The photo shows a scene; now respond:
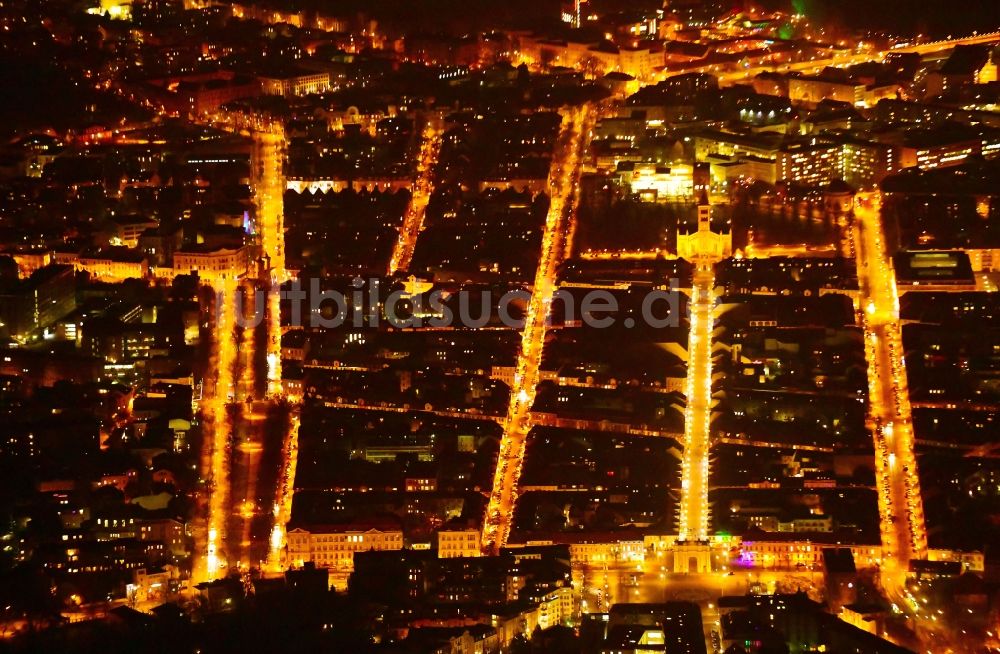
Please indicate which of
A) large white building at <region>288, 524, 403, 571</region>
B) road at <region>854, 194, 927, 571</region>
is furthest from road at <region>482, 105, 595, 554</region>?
road at <region>854, 194, 927, 571</region>

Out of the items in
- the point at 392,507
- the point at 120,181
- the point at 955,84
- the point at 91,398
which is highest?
the point at 955,84

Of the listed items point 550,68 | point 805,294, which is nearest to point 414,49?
point 550,68

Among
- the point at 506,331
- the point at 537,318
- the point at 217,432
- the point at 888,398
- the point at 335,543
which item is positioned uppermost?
the point at 537,318

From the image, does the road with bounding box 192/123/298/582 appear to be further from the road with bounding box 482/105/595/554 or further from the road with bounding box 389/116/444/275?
the road with bounding box 482/105/595/554

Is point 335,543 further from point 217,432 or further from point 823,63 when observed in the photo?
point 823,63

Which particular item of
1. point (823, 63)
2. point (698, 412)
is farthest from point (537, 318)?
point (823, 63)

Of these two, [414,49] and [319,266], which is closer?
[319,266]

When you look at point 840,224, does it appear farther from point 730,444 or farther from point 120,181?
point 120,181

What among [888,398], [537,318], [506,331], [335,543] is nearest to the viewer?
[335,543]
